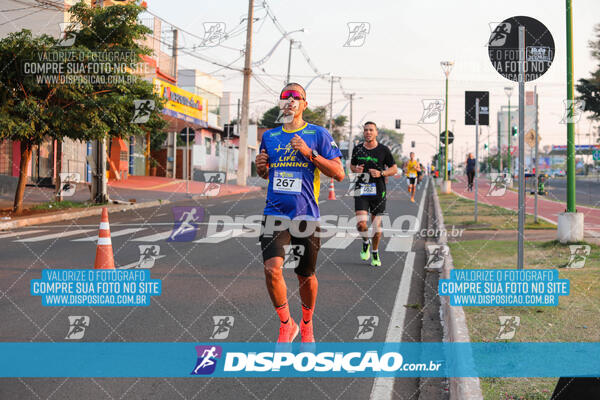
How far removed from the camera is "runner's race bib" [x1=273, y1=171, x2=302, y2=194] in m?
4.46

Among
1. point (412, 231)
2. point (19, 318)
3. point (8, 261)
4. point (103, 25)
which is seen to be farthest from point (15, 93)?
point (19, 318)

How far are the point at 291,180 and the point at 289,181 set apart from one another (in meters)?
0.02

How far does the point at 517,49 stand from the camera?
6.33 metres

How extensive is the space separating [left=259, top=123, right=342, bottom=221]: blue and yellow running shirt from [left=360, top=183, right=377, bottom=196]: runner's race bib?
4530mm

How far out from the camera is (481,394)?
151 inches

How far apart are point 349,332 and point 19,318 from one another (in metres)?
3.12

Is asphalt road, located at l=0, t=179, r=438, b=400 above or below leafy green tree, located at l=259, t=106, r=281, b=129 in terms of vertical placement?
below

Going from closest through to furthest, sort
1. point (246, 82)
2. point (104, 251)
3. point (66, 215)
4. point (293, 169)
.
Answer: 1. point (293, 169)
2. point (104, 251)
3. point (66, 215)
4. point (246, 82)

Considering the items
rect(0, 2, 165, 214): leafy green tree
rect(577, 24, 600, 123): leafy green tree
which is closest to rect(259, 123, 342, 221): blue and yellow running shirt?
rect(0, 2, 165, 214): leafy green tree

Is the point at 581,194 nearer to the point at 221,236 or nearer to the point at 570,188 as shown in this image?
the point at 570,188

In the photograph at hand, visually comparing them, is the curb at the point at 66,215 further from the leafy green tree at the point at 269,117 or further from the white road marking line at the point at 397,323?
the leafy green tree at the point at 269,117

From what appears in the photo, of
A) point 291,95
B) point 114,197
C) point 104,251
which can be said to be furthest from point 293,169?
point 114,197

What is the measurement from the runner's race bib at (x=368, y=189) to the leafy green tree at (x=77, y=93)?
9.90 m

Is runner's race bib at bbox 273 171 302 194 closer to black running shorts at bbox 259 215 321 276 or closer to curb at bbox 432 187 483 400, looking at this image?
black running shorts at bbox 259 215 321 276
